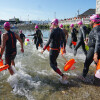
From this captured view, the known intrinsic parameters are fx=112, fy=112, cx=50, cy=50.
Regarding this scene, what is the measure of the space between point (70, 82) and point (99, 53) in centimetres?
154

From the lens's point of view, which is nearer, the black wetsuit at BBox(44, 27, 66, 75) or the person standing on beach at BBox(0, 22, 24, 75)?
the person standing on beach at BBox(0, 22, 24, 75)

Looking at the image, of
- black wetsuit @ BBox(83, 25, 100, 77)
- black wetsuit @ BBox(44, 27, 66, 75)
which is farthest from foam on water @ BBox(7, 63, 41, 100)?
black wetsuit @ BBox(83, 25, 100, 77)

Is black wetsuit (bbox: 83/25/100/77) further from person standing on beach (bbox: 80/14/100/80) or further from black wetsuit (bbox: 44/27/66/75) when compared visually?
black wetsuit (bbox: 44/27/66/75)

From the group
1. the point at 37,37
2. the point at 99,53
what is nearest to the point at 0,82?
the point at 99,53

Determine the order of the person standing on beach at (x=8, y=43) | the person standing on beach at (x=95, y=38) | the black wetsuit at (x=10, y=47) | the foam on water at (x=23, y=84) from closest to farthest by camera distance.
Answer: the person standing on beach at (x=95, y=38) → the foam on water at (x=23, y=84) → the person standing on beach at (x=8, y=43) → the black wetsuit at (x=10, y=47)

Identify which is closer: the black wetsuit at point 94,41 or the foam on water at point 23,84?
the black wetsuit at point 94,41

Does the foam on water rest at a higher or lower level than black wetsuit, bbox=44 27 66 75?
lower

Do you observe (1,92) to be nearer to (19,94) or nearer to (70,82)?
(19,94)

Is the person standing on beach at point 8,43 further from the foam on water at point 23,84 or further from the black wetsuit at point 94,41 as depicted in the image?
the black wetsuit at point 94,41

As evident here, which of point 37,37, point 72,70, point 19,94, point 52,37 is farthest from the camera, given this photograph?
point 37,37

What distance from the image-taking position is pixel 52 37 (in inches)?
146

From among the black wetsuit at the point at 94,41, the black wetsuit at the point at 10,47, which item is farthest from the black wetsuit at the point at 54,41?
the black wetsuit at the point at 10,47

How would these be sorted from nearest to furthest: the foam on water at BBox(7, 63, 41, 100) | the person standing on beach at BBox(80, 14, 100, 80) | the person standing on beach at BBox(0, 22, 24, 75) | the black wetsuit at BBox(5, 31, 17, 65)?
1. the person standing on beach at BBox(80, 14, 100, 80)
2. the foam on water at BBox(7, 63, 41, 100)
3. the person standing on beach at BBox(0, 22, 24, 75)
4. the black wetsuit at BBox(5, 31, 17, 65)

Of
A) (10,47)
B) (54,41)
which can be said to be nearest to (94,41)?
(54,41)
